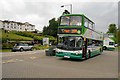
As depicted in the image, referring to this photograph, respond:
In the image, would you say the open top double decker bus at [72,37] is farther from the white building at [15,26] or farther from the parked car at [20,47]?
the white building at [15,26]

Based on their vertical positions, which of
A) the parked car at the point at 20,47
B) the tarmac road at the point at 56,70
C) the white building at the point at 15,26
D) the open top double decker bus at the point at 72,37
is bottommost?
the tarmac road at the point at 56,70

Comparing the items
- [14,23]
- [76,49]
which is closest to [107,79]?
[76,49]

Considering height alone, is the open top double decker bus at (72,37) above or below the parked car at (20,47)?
above

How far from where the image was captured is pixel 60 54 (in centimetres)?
1842

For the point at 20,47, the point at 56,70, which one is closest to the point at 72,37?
the point at 56,70

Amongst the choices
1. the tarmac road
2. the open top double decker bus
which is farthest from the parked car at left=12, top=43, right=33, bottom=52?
the tarmac road

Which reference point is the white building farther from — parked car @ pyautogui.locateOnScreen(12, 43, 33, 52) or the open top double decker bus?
the open top double decker bus

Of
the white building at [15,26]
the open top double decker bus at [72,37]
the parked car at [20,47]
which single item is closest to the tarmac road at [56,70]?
the open top double decker bus at [72,37]

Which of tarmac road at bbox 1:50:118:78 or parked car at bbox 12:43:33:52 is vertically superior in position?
parked car at bbox 12:43:33:52

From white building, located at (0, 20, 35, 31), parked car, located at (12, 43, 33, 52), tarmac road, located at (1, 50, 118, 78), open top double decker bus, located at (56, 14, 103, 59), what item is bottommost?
tarmac road, located at (1, 50, 118, 78)

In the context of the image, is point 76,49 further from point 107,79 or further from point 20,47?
point 20,47

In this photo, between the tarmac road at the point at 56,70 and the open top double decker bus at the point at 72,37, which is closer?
the tarmac road at the point at 56,70

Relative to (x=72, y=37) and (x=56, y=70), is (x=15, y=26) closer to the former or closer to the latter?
(x=72, y=37)

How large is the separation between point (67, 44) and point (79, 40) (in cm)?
118
